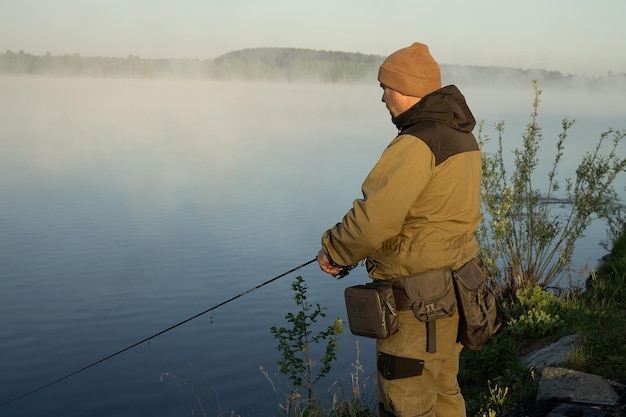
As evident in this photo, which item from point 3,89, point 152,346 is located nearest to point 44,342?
point 152,346

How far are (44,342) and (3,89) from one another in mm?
71191

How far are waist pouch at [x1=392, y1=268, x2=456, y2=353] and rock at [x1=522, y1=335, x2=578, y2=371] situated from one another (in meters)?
2.15

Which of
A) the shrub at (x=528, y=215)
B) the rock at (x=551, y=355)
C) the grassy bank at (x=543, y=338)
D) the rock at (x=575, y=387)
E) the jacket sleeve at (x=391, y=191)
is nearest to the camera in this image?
the jacket sleeve at (x=391, y=191)

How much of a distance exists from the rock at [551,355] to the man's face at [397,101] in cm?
257

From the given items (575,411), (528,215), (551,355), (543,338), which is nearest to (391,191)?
(575,411)

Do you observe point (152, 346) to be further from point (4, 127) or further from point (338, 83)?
point (338, 83)

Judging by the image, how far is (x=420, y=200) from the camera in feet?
11.6

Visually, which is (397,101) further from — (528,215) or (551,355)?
(528,215)

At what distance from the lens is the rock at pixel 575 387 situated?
185 inches

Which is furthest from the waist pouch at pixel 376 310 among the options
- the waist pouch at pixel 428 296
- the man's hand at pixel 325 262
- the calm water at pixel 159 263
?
the calm water at pixel 159 263

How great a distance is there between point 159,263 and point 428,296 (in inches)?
367

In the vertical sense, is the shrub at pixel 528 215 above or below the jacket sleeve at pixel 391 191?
below

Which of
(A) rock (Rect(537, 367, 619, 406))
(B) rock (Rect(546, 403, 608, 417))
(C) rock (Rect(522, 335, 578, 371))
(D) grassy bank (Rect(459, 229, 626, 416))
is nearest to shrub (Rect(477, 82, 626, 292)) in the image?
(D) grassy bank (Rect(459, 229, 626, 416))

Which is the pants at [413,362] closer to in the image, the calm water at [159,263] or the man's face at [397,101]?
the man's face at [397,101]
